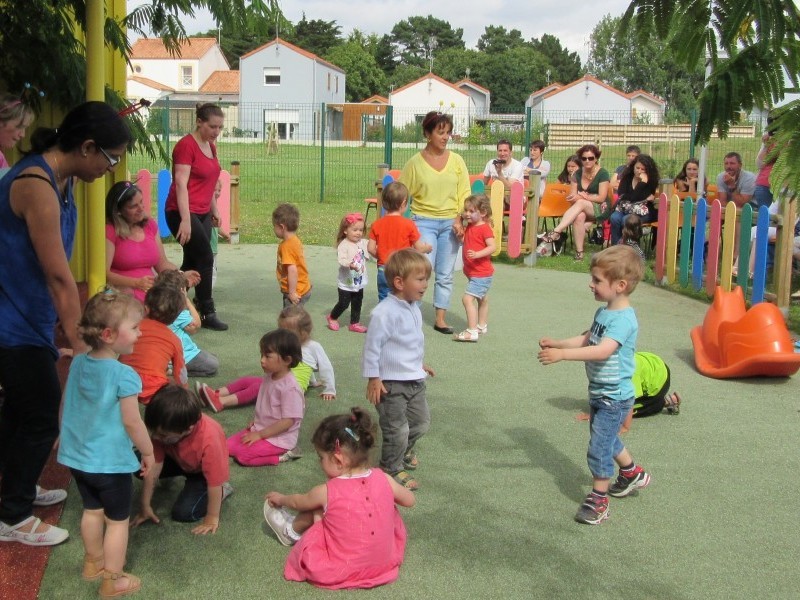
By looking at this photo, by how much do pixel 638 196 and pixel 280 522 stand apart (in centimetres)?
1077

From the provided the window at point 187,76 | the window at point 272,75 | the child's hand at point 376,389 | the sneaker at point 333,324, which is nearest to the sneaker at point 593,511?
the child's hand at point 376,389

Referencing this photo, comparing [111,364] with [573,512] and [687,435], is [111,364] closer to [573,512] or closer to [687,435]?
[573,512]

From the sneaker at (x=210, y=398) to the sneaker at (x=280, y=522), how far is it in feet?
6.41

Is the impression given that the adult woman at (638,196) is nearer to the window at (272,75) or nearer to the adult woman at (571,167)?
the adult woman at (571,167)

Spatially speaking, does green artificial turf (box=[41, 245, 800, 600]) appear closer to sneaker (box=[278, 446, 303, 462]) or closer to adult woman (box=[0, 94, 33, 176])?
sneaker (box=[278, 446, 303, 462])

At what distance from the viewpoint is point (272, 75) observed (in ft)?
250

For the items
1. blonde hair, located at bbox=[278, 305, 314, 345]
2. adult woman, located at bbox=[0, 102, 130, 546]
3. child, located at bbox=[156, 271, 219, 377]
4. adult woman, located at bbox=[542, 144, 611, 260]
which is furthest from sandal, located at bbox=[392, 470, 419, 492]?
adult woman, located at bbox=[542, 144, 611, 260]

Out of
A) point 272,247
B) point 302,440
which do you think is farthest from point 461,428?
point 272,247

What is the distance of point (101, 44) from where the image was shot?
489cm

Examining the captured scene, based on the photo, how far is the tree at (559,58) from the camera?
14875 cm

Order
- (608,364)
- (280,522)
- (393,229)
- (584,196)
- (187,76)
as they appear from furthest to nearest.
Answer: (187,76) < (584,196) < (393,229) < (608,364) < (280,522)

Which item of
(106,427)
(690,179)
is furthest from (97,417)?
(690,179)

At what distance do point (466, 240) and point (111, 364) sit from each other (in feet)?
18.1

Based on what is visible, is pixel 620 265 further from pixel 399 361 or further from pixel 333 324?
pixel 333 324
